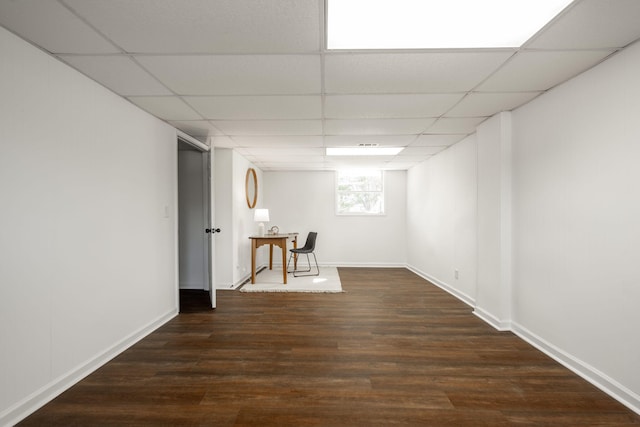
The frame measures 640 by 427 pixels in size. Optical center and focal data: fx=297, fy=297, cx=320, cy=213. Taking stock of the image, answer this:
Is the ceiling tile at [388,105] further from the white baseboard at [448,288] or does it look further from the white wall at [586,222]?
the white baseboard at [448,288]

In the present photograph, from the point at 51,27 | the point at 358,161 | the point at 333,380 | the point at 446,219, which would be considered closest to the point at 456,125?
the point at 446,219

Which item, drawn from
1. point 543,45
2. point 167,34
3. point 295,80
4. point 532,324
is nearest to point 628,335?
point 532,324

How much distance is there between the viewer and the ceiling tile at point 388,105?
102 inches

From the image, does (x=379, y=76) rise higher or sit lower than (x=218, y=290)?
higher

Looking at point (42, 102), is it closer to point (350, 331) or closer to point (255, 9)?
point (255, 9)

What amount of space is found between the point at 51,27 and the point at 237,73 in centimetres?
103

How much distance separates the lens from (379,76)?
220 cm

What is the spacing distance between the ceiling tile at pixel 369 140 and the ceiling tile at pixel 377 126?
0.18 m

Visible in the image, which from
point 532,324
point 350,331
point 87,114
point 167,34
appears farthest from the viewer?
point 350,331

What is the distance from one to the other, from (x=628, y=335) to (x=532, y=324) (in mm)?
903

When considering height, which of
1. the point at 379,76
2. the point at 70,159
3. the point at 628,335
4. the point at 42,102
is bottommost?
the point at 628,335

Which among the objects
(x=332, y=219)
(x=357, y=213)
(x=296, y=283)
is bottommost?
(x=296, y=283)

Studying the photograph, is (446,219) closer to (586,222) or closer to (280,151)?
(586,222)

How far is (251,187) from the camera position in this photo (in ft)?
19.5
